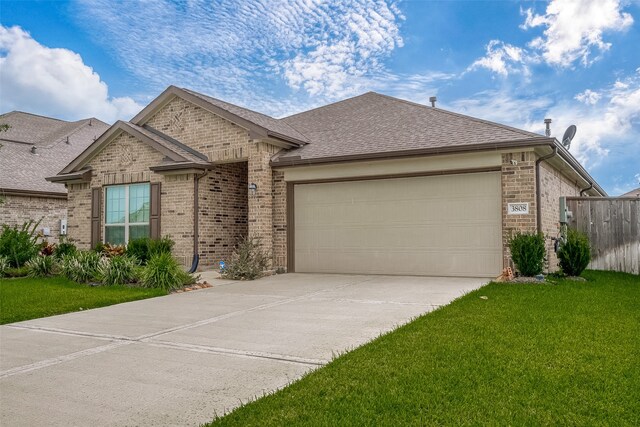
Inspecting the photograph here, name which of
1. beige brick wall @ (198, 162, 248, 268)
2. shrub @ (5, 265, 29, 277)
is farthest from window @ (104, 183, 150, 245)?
shrub @ (5, 265, 29, 277)

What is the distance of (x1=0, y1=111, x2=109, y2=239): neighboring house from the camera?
18.8 metres

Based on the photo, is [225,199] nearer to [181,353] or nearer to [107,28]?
[107,28]

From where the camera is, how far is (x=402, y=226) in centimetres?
1184

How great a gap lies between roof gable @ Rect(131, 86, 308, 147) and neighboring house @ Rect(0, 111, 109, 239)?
23.2 feet

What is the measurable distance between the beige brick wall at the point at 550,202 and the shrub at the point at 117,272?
934cm

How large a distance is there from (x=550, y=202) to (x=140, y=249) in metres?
10.3

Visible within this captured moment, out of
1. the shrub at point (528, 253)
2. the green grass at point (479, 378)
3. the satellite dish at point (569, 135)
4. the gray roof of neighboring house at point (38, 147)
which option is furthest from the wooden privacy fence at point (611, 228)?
the gray roof of neighboring house at point (38, 147)

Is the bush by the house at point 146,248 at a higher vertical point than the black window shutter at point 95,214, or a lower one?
lower

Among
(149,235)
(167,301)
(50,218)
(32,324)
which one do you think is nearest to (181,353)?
(32,324)

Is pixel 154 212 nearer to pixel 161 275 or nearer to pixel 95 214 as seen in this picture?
pixel 95 214

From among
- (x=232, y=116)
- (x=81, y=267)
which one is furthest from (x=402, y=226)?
(x=81, y=267)

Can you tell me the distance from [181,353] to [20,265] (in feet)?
36.2

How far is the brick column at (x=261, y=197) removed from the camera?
42.1 feet

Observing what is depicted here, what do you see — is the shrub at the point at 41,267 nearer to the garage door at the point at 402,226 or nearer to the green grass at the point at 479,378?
the garage door at the point at 402,226
